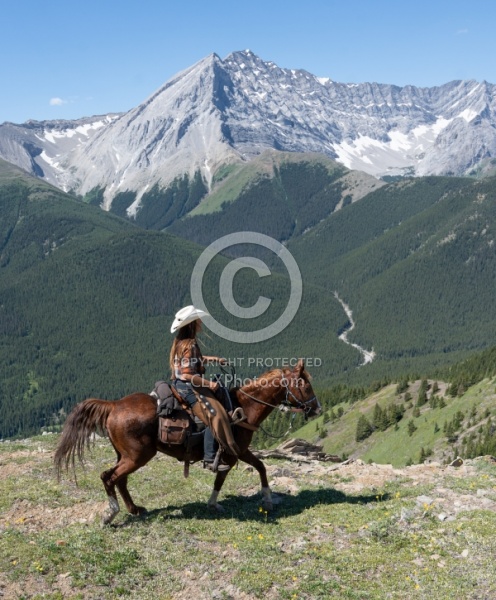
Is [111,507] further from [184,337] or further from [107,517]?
[184,337]

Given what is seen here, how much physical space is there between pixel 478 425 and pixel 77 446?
78604 millimetres

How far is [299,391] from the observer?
22.4 meters

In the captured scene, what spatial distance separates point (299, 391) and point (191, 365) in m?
4.34

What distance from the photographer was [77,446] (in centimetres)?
2105

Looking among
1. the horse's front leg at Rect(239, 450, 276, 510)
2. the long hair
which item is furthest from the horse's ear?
the long hair

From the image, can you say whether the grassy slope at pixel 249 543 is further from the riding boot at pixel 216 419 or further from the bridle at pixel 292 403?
the bridle at pixel 292 403

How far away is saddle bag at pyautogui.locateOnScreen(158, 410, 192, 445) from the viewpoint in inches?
815

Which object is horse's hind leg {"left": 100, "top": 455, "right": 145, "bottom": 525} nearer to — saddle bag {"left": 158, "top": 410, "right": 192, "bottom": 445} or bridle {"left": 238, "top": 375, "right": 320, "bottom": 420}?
saddle bag {"left": 158, "top": 410, "right": 192, "bottom": 445}

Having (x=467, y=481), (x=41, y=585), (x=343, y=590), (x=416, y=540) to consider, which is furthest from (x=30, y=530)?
(x=467, y=481)

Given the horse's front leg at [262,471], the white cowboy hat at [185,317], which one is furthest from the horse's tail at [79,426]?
the horse's front leg at [262,471]

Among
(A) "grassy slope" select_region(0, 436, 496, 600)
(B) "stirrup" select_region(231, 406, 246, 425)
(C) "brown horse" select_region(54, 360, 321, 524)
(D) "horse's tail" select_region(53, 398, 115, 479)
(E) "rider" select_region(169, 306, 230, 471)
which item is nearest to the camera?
(A) "grassy slope" select_region(0, 436, 496, 600)

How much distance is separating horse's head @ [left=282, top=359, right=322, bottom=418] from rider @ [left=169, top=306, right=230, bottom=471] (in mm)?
2748

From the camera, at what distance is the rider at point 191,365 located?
816 inches

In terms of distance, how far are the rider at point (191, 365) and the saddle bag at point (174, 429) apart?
1.81 feet
